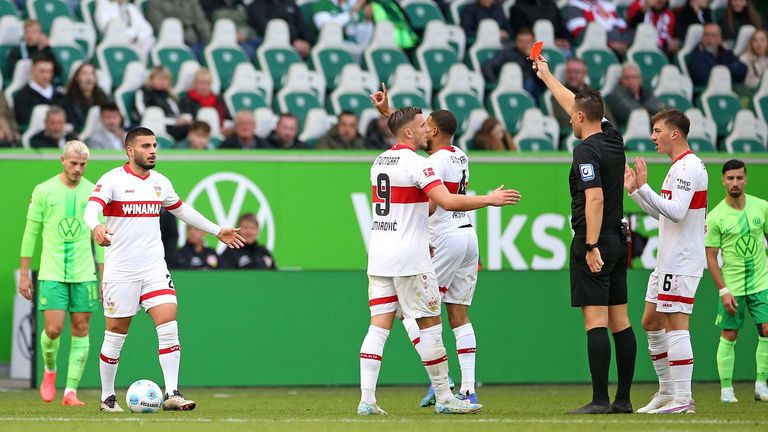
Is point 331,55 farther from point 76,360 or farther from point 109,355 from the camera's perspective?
point 109,355

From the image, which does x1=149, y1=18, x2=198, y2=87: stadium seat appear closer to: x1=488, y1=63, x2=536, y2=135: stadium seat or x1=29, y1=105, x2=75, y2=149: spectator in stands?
x1=29, y1=105, x2=75, y2=149: spectator in stands

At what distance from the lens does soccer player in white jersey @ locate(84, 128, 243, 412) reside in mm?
9922

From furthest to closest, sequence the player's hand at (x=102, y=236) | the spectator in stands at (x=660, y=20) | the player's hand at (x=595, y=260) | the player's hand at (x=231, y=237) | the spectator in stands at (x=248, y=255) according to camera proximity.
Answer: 1. the spectator in stands at (x=660, y=20)
2. the spectator in stands at (x=248, y=255)
3. the player's hand at (x=231, y=237)
4. the player's hand at (x=102, y=236)
5. the player's hand at (x=595, y=260)

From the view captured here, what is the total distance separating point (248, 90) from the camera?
728 inches

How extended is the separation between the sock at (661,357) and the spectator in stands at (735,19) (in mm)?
12568

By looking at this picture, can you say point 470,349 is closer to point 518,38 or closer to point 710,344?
point 710,344

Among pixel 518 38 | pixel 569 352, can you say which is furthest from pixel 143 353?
pixel 518 38

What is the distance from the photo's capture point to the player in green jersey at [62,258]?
38.2 feet

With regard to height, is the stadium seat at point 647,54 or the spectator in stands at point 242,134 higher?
the stadium seat at point 647,54

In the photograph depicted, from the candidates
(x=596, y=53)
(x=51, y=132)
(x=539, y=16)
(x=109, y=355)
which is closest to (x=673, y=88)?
(x=596, y=53)

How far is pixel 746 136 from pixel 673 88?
1483 mm

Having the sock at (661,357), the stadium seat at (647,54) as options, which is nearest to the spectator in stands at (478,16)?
the stadium seat at (647,54)

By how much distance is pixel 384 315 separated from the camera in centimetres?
941

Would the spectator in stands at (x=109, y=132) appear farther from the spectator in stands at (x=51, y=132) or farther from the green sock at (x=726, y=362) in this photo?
the green sock at (x=726, y=362)
